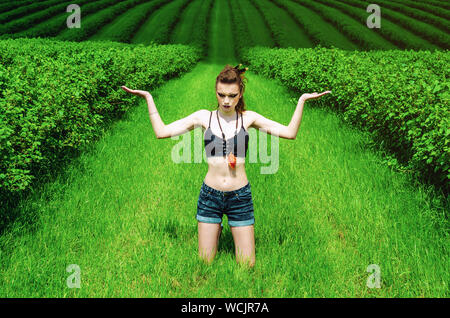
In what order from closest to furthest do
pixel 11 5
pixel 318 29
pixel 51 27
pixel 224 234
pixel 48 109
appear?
pixel 224 234, pixel 48 109, pixel 51 27, pixel 318 29, pixel 11 5

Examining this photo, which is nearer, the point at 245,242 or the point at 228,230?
the point at 245,242

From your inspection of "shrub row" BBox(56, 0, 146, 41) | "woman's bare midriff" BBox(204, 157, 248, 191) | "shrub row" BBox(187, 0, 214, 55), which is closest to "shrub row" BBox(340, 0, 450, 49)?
"shrub row" BBox(187, 0, 214, 55)

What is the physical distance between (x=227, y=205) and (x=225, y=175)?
250 millimetres

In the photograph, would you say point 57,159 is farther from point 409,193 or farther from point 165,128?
point 409,193

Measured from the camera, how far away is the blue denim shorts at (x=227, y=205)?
3.18 m

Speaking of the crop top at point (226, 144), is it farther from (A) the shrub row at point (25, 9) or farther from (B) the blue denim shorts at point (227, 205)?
(A) the shrub row at point (25, 9)

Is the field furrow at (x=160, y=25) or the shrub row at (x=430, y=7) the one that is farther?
the shrub row at (x=430, y=7)

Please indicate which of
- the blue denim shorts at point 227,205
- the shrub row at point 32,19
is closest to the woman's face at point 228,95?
the blue denim shorts at point 227,205

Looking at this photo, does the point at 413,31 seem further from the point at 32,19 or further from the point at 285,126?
the point at 285,126

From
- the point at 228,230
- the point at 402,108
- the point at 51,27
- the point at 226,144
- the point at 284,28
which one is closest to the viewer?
the point at 226,144

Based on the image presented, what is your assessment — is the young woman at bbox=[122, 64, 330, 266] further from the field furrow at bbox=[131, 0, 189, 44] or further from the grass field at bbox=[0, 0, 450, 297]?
the field furrow at bbox=[131, 0, 189, 44]

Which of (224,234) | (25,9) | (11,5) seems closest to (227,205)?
(224,234)

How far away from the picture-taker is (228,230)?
4.10 m

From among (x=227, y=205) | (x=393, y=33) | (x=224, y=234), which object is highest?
(x=393, y=33)
